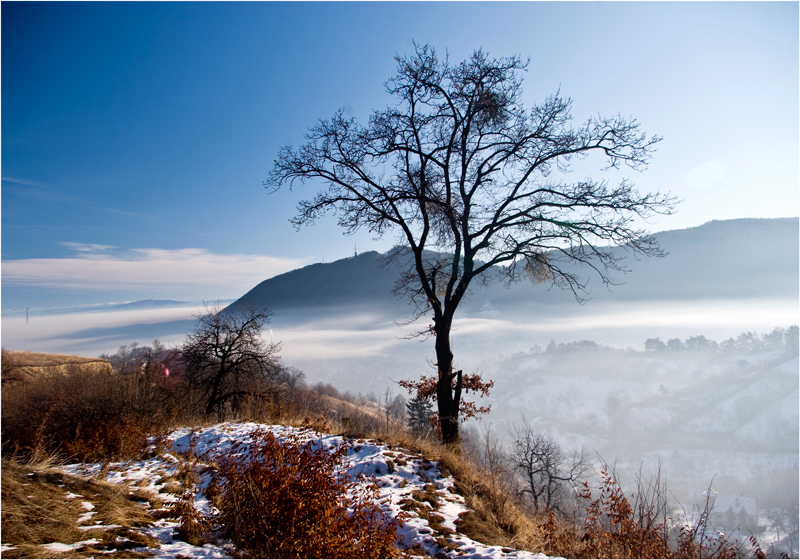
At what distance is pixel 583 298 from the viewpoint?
872 centimetres

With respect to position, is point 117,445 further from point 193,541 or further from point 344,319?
point 344,319

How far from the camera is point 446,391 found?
8719mm

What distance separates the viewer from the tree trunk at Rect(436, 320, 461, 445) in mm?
8617

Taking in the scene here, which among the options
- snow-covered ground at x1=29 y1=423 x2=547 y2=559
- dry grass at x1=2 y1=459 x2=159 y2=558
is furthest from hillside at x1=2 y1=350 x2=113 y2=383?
dry grass at x1=2 y1=459 x2=159 y2=558

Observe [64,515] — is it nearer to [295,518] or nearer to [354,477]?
[295,518]

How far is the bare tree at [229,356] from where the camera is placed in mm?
19188

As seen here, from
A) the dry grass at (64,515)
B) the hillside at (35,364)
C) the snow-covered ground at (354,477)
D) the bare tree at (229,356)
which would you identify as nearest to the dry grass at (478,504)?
the snow-covered ground at (354,477)

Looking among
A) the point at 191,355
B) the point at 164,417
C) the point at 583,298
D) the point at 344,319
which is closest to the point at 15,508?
the point at 164,417

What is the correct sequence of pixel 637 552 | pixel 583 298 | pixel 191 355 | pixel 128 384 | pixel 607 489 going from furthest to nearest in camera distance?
pixel 191 355, pixel 128 384, pixel 583 298, pixel 607 489, pixel 637 552

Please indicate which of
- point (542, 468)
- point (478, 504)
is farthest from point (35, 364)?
point (542, 468)

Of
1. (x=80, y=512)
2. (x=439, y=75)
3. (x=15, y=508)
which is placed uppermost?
(x=439, y=75)

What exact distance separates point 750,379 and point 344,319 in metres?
262

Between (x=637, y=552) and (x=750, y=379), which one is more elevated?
(x=637, y=552)

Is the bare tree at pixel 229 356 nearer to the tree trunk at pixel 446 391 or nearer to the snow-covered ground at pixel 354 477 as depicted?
the snow-covered ground at pixel 354 477
